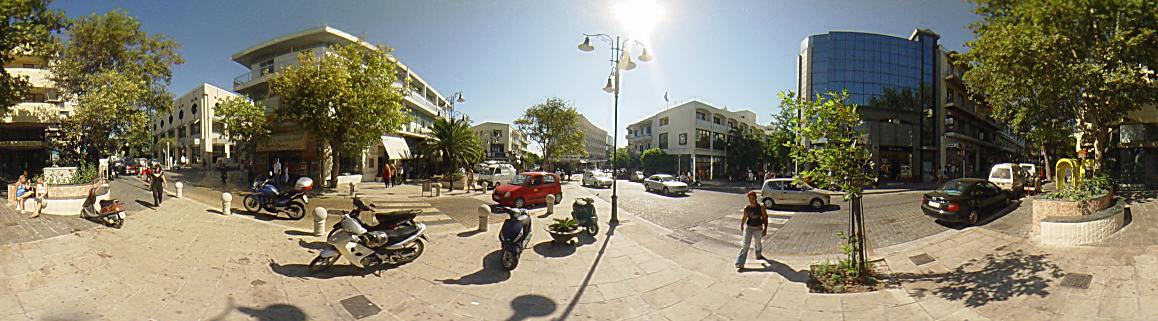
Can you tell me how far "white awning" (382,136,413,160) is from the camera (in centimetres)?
2538

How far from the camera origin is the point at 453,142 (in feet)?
85.9

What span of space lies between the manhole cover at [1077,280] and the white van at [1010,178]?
8841 mm

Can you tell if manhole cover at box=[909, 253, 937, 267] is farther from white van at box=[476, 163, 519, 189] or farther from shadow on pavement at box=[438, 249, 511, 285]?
white van at box=[476, 163, 519, 189]

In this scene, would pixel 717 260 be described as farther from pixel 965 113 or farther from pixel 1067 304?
pixel 965 113

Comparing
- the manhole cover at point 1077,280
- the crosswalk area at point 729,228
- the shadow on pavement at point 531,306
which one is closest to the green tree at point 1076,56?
the crosswalk area at point 729,228

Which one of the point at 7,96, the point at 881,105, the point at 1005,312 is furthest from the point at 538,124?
the point at 1005,312

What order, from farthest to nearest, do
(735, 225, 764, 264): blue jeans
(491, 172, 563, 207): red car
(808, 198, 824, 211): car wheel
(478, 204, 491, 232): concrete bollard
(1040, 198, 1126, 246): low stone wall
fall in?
(491, 172, 563, 207): red car
(808, 198, 824, 211): car wheel
(478, 204, 491, 232): concrete bollard
(735, 225, 764, 264): blue jeans
(1040, 198, 1126, 246): low stone wall

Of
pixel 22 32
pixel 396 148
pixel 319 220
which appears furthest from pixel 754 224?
pixel 396 148

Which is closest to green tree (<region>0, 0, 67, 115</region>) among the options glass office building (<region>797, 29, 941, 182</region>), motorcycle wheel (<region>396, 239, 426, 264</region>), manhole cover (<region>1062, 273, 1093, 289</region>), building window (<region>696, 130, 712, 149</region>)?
motorcycle wheel (<region>396, 239, 426, 264</region>)

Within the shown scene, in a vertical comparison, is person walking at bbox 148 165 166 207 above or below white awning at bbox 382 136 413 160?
below

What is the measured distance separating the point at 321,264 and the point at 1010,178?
1771cm

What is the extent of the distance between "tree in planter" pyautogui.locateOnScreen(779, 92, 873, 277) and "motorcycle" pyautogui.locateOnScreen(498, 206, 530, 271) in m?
4.19

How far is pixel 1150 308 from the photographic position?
3.52 meters

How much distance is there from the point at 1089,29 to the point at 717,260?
429 inches
